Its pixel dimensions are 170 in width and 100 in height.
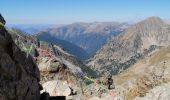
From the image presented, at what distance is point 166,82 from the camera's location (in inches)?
1334

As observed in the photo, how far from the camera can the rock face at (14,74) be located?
24.1 meters

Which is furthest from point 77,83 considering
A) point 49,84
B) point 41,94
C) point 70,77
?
point 41,94

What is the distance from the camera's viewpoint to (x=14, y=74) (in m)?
25.6

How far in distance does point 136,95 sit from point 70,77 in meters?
16.5

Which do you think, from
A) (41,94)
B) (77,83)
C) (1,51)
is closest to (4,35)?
(1,51)

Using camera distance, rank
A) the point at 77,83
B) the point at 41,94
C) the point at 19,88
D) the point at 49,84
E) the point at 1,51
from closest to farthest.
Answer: the point at 1,51, the point at 19,88, the point at 41,94, the point at 49,84, the point at 77,83

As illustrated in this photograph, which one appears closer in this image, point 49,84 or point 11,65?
point 11,65

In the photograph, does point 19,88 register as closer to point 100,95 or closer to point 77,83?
point 100,95

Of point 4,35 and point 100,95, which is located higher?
point 4,35

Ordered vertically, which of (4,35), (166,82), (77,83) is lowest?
(77,83)

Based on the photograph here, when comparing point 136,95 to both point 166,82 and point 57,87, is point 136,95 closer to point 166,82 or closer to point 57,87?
point 166,82

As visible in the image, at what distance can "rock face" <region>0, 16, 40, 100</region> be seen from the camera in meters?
24.1

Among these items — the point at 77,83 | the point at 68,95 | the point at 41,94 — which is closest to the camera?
the point at 41,94

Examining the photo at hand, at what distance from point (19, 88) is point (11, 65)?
2.07 m
